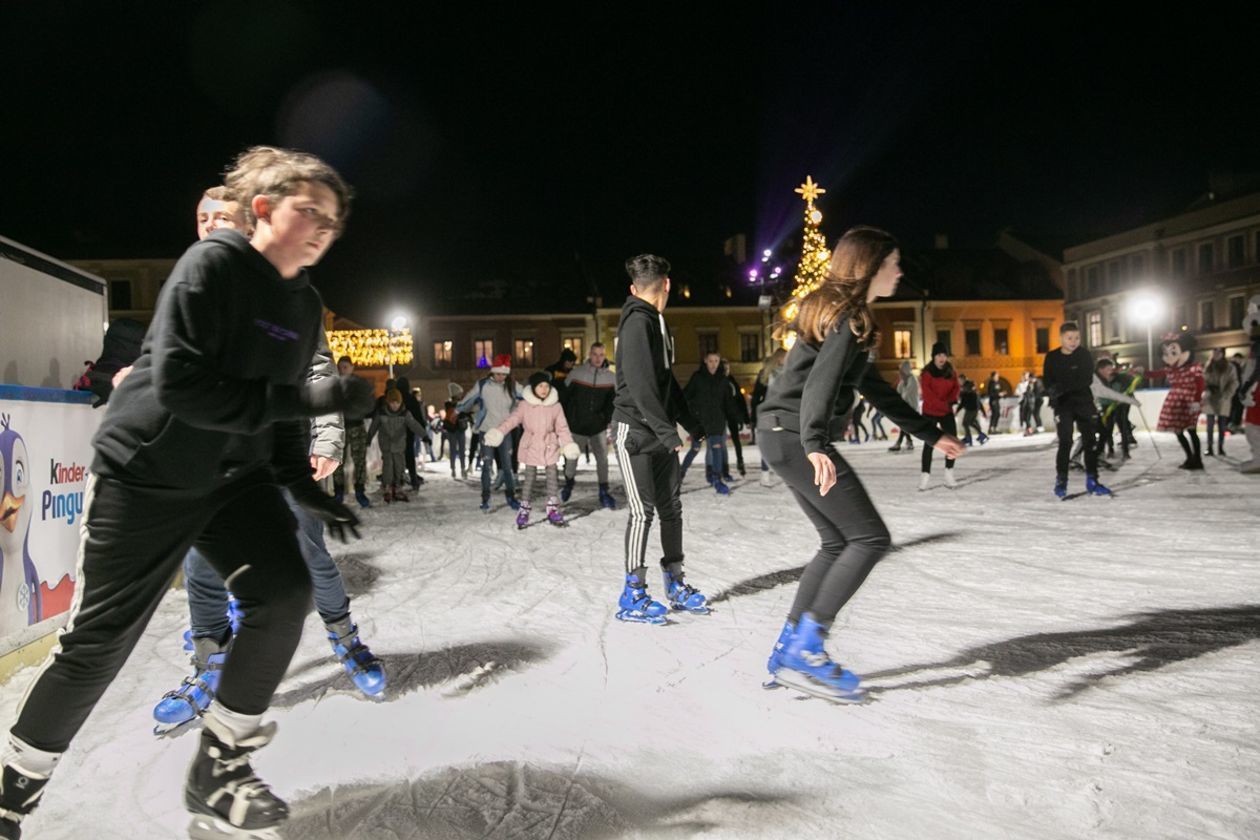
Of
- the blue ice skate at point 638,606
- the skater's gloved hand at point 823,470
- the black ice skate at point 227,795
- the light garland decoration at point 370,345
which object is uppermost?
the light garland decoration at point 370,345

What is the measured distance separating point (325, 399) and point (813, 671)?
2.02 meters

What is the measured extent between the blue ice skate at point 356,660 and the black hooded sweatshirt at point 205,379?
1.48 meters

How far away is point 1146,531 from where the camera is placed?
22.9 ft

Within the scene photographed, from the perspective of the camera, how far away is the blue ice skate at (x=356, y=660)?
3393mm

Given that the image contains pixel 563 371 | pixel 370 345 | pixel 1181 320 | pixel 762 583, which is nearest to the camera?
pixel 762 583

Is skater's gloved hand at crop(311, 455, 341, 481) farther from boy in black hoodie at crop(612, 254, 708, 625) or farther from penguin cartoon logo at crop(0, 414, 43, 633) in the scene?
boy in black hoodie at crop(612, 254, 708, 625)

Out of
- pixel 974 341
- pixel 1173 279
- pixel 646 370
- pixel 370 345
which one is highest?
pixel 1173 279

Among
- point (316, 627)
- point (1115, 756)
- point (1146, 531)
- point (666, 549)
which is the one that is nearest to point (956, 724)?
point (1115, 756)

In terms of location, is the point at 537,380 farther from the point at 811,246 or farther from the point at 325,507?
the point at 811,246

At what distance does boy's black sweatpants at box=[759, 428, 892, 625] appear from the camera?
324 cm

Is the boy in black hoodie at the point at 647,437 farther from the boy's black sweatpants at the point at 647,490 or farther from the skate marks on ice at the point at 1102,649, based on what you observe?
Result: the skate marks on ice at the point at 1102,649

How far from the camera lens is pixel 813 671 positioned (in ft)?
10.6

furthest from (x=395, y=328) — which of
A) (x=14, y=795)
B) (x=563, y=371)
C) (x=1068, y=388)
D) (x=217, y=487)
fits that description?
(x=14, y=795)

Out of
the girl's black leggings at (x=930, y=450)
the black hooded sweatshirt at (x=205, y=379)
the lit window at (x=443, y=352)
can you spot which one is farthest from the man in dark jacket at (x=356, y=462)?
the lit window at (x=443, y=352)
